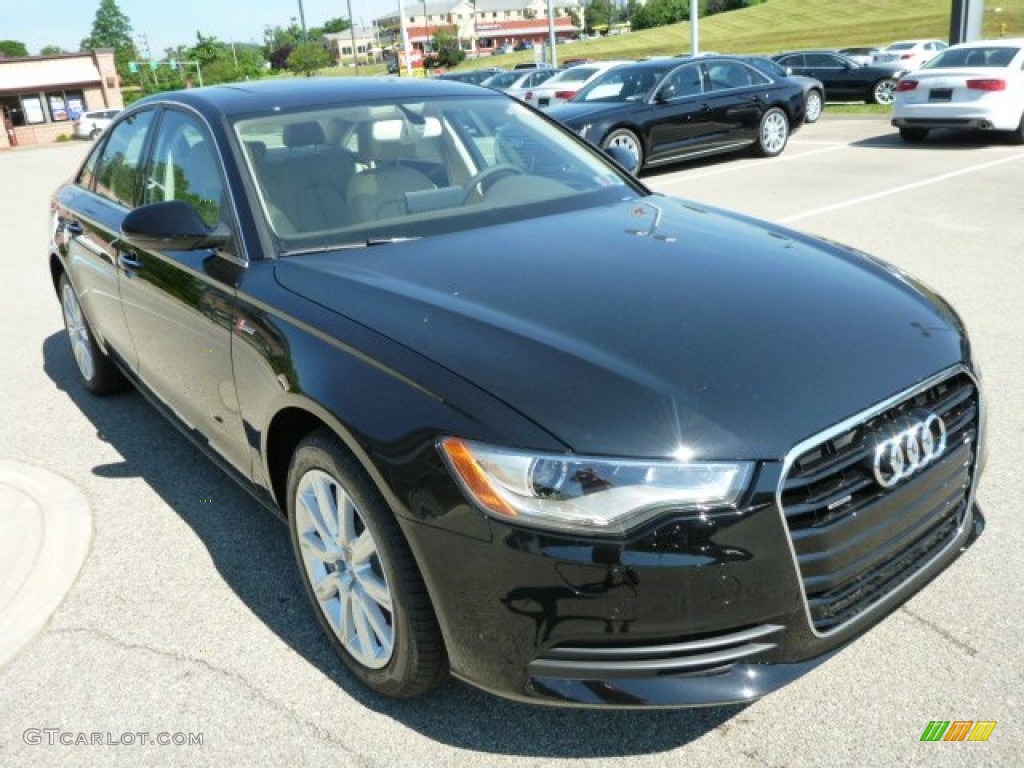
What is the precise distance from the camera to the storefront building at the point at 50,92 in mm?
53969

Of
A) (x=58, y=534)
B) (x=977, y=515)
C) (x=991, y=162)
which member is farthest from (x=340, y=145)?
(x=991, y=162)

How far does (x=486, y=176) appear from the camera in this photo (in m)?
3.71

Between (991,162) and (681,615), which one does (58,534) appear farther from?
(991,162)

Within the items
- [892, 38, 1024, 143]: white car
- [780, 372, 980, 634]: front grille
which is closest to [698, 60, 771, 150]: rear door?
[892, 38, 1024, 143]: white car

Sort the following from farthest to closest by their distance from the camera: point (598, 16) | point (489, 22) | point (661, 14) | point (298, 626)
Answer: point (489, 22)
point (598, 16)
point (661, 14)
point (298, 626)

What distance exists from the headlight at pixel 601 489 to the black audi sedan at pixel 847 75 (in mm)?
23238

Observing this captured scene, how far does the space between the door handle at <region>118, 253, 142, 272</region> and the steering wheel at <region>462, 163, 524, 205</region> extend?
4.59 feet

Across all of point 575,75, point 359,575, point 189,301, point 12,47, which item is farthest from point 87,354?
point 12,47

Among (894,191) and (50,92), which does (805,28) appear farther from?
(894,191)

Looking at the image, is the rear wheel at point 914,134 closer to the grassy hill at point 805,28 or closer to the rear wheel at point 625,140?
the rear wheel at point 625,140

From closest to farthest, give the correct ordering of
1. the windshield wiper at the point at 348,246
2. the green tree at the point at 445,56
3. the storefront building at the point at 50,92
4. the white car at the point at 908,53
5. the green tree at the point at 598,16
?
the windshield wiper at the point at 348,246, the white car at the point at 908,53, the storefront building at the point at 50,92, the green tree at the point at 445,56, the green tree at the point at 598,16

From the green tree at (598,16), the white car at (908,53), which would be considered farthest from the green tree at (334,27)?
the white car at (908,53)

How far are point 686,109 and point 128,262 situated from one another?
1056 centimetres

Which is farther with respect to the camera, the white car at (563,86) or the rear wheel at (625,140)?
the white car at (563,86)
